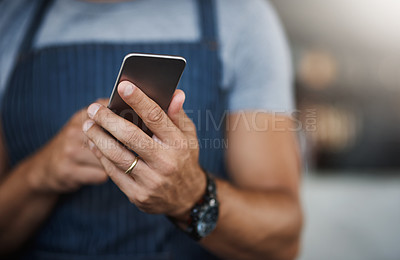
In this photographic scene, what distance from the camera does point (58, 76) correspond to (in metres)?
0.81

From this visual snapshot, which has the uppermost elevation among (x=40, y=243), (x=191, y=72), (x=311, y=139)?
(x=191, y=72)

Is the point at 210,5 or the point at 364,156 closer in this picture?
the point at 210,5

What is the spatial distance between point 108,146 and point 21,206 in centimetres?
39

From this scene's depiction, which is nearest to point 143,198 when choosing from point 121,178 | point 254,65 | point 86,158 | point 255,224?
point 121,178

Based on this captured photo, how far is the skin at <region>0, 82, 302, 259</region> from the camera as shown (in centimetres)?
50

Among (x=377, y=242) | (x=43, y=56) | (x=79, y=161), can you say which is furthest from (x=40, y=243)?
(x=377, y=242)

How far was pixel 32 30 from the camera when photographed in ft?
2.84

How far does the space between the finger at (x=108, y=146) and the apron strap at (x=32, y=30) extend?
457 millimetres

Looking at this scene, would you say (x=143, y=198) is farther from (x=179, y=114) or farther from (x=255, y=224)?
(x=255, y=224)

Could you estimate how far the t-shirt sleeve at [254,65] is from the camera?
0.80 m

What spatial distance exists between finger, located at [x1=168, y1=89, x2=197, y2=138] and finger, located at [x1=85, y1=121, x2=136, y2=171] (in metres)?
0.08

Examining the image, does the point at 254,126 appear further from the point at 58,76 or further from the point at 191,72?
the point at 58,76

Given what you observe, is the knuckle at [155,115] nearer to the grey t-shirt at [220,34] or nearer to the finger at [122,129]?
the finger at [122,129]

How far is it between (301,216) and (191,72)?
1.30 ft
